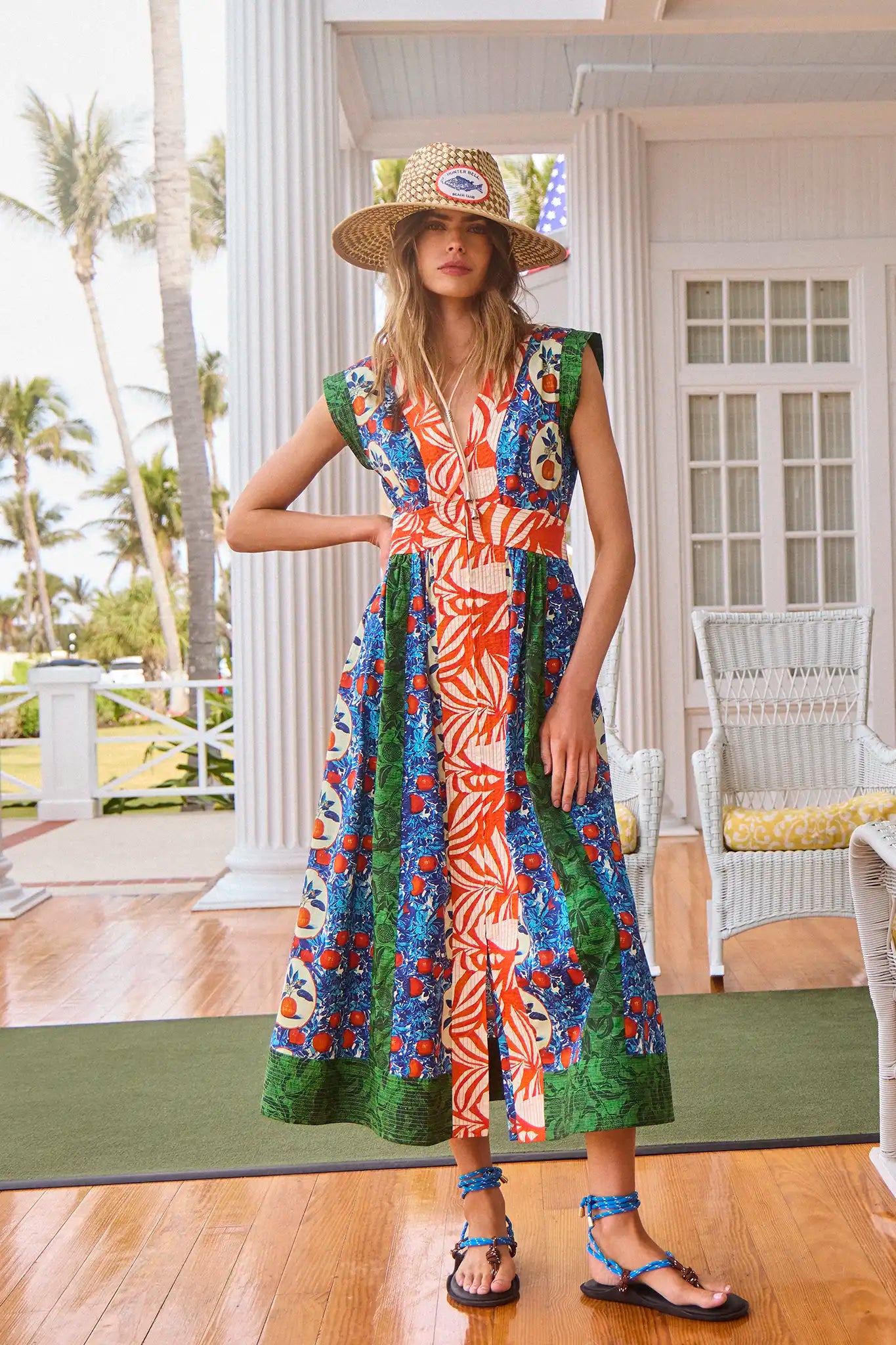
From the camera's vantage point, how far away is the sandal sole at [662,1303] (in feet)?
5.21

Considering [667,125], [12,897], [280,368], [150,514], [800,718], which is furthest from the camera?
[150,514]

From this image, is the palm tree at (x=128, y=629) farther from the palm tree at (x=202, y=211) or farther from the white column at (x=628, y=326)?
the white column at (x=628, y=326)

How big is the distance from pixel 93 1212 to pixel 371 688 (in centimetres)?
104

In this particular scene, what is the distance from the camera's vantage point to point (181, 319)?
12883 millimetres

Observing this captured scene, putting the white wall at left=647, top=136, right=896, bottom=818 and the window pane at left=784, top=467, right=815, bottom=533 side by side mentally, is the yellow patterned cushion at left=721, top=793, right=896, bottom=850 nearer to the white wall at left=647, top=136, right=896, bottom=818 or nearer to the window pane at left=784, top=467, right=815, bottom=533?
the white wall at left=647, top=136, right=896, bottom=818

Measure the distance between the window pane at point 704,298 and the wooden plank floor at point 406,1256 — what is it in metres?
4.84

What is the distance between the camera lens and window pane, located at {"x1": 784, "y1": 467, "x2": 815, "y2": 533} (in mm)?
6260

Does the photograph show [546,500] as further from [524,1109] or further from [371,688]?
[524,1109]

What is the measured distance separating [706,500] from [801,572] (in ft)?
1.97

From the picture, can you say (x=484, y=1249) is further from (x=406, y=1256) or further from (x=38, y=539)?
(x=38, y=539)

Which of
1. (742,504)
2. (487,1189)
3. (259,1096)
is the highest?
(742,504)

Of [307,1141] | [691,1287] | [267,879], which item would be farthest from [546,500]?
[267,879]

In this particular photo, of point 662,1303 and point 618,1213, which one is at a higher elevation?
point 618,1213

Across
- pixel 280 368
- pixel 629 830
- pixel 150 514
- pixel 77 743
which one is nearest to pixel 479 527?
pixel 629 830
